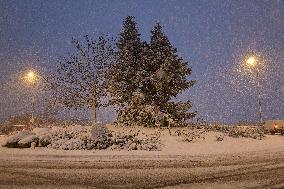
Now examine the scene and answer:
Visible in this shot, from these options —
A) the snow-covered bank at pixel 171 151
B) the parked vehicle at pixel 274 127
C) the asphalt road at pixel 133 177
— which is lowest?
the asphalt road at pixel 133 177

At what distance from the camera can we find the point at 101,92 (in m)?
38.6

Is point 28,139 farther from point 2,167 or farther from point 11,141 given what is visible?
point 2,167

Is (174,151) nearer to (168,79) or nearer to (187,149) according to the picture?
(187,149)

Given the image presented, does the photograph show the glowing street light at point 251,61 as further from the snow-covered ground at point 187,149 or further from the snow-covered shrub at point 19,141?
the snow-covered shrub at point 19,141

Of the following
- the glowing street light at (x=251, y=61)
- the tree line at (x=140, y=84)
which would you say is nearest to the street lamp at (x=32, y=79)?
the tree line at (x=140, y=84)

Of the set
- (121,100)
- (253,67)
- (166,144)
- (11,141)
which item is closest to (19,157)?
(11,141)

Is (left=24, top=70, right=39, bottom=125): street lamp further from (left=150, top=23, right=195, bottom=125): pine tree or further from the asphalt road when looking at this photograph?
the asphalt road

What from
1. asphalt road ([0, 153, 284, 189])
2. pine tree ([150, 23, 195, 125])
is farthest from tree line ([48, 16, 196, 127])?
asphalt road ([0, 153, 284, 189])

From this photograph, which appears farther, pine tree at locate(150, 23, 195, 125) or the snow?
pine tree at locate(150, 23, 195, 125)

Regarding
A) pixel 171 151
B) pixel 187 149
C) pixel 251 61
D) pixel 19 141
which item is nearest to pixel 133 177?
pixel 171 151

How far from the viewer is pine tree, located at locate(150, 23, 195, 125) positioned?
116 ft

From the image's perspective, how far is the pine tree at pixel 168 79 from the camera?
3522 centimetres

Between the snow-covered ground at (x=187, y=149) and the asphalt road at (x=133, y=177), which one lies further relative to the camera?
the snow-covered ground at (x=187, y=149)

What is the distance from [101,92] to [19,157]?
22059mm
